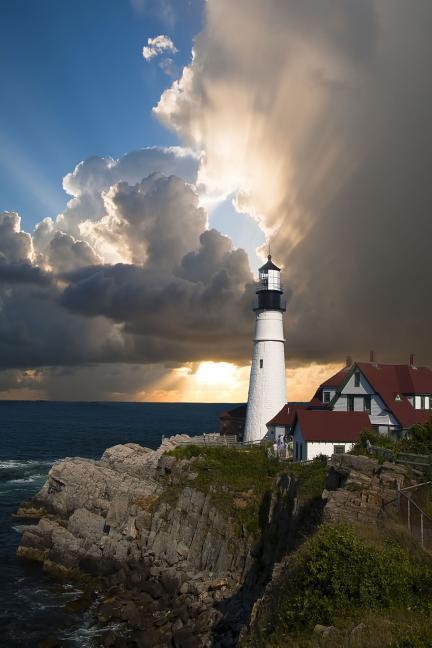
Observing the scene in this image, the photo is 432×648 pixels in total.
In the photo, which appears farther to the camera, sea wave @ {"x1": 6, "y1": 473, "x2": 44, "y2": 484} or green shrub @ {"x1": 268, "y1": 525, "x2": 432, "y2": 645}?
sea wave @ {"x1": 6, "y1": 473, "x2": 44, "y2": 484}

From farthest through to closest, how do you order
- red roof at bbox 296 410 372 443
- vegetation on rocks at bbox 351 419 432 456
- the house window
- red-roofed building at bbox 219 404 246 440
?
1. red-roofed building at bbox 219 404 246 440
2. the house window
3. red roof at bbox 296 410 372 443
4. vegetation on rocks at bbox 351 419 432 456

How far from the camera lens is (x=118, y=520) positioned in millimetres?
40219

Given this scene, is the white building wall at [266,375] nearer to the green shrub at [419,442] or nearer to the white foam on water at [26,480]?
the green shrub at [419,442]

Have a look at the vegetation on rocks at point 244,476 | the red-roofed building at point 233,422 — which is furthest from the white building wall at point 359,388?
the red-roofed building at point 233,422

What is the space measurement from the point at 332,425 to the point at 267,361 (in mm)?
11541

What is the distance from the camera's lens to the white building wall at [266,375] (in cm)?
5259

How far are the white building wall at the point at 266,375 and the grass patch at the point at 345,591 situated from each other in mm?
33956

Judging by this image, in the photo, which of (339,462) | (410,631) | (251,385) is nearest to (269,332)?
(251,385)

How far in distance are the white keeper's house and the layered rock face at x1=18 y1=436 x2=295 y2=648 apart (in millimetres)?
7292

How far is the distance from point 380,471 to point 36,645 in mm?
19446

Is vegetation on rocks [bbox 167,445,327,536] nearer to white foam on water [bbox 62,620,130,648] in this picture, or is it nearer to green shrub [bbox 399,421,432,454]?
green shrub [bbox 399,421,432,454]

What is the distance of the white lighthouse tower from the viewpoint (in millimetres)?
52656

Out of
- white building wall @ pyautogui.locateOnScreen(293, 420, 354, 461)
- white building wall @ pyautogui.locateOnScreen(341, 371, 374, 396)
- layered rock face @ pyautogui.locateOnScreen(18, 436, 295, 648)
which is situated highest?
white building wall @ pyautogui.locateOnScreen(341, 371, 374, 396)

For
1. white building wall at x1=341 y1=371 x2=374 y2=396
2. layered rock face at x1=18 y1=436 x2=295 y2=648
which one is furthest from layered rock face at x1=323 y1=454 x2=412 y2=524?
white building wall at x1=341 y1=371 x2=374 y2=396
